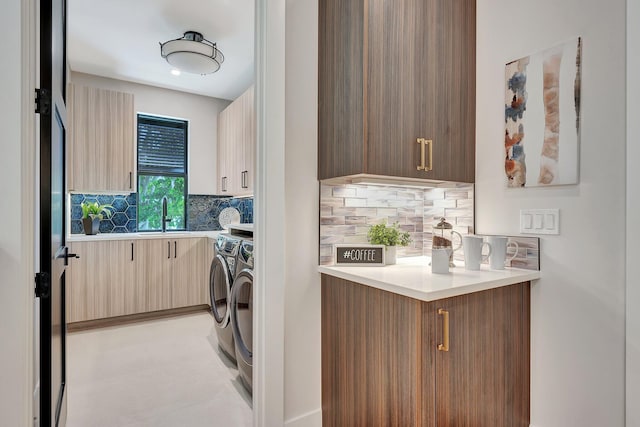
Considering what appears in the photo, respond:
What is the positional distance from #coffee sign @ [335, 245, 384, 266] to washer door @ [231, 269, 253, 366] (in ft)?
1.91

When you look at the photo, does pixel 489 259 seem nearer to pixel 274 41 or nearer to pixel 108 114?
pixel 274 41

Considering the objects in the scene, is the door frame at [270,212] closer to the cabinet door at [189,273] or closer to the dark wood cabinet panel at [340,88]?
the dark wood cabinet panel at [340,88]

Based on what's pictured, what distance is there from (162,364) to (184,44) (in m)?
2.57

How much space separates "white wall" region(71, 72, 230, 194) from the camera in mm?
3945

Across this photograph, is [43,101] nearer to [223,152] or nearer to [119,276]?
[119,276]

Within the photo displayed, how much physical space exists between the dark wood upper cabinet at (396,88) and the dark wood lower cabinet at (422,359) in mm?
618

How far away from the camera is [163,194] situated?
162 inches

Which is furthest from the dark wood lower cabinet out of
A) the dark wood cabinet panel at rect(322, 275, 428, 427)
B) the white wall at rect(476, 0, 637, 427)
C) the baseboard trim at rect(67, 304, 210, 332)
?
the baseboard trim at rect(67, 304, 210, 332)

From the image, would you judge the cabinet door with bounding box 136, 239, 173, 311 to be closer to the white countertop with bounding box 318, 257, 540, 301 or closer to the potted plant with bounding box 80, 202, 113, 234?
the potted plant with bounding box 80, 202, 113, 234

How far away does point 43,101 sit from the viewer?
113 cm

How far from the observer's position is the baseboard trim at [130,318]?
10.8 feet

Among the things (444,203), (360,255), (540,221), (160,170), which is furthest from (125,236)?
(540,221)
